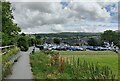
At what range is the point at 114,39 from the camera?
122m

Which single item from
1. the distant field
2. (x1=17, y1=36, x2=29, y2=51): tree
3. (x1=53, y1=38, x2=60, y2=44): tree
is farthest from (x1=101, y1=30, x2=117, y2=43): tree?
the distant field

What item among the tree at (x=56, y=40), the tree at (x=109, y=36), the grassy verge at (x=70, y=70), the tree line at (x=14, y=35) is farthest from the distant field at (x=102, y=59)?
the tree at (x=56, y=40)

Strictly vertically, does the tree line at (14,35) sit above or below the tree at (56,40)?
above

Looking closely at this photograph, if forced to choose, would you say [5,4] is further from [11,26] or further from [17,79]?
[17,79]

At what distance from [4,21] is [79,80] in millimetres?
16912

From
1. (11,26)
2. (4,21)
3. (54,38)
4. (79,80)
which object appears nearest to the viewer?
(79,80)

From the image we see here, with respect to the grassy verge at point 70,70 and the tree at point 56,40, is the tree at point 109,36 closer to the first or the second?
the tree at point 56,40

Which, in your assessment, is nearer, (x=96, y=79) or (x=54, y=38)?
(x=96, y=79)

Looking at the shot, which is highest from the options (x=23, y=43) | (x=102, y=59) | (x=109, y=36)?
(x=23, y=43)

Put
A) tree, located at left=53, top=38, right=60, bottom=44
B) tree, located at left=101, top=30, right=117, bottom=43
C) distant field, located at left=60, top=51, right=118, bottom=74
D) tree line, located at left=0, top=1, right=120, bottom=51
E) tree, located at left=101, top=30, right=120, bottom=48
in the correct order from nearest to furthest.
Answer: tree line, located at left=0, top=1, right=120, bottom=51, distant field, located at left=60, top=51, right=118, bottom=74, tree, located at left=101, top=30, right=120, bottom=48, tree, located at left=101, top=30, right=117, bottom=43, tree, located at left=53, top=38, right=60, bottom=44

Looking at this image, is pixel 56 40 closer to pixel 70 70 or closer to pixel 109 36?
pixel 109 36

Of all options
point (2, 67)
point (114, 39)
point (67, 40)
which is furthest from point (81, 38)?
point (2, 67)

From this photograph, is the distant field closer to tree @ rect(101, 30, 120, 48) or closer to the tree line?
the tree line

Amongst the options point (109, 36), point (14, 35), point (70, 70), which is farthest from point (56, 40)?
point (70, 70)
